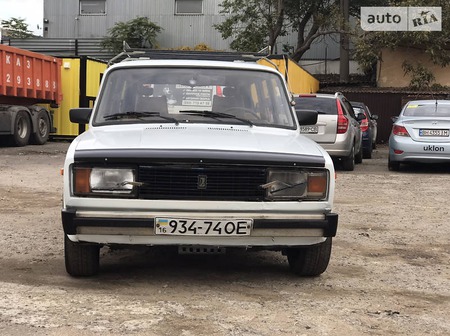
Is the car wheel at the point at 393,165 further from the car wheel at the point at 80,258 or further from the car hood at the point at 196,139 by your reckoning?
the car wheel at the point at 80,258

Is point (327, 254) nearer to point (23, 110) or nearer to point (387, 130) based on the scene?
point (23, 110)

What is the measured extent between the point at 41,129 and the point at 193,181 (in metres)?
17.9

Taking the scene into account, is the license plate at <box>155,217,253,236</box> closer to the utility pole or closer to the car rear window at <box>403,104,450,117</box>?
the car rear window at <box>403,104,450,117</box>

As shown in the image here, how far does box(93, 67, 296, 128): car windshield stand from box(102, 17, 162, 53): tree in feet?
108

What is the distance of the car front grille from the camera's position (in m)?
4.70

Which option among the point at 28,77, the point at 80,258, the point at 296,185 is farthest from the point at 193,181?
the point at 28,77

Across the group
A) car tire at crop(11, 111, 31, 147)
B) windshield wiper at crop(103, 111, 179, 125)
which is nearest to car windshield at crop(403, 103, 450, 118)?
windshield wiper at crop(103, 111, 179, 125)

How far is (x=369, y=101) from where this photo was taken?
2869 centimetres

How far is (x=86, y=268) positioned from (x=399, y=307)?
217cm

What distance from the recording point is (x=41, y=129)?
21.8 m

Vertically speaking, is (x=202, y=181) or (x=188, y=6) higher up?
(x=188, y=6)

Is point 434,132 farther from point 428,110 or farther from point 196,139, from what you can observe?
point 196,139

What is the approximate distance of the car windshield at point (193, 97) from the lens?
5738mm

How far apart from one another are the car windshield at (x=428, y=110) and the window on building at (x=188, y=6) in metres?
27.7
